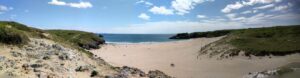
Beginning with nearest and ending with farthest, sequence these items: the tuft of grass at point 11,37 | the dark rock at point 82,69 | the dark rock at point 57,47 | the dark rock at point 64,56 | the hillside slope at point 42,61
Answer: the hillside slope at point 42,61 → the dark rock at point 82,69 → the tuft of grass at point 11,37 → the dark rock at point 64,56 → the dark rock at point 57,47

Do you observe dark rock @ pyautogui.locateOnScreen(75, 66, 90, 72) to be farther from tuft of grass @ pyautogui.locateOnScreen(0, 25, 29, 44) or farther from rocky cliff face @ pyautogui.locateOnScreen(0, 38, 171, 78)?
tuft of grass @ pyautogui.locateOnScreen(0, 25, 29, 44)

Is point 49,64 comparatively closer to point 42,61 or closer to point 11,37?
point 42,61

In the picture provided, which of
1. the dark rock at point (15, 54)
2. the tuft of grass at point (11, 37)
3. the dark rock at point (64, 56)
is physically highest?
the tuft of grass at point (11, 37)

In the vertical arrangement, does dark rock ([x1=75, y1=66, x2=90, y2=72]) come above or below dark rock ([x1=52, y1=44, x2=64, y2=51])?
below

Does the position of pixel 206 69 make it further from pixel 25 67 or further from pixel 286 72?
pixel 25 67

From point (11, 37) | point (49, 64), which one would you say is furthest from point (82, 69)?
point (11, 37)

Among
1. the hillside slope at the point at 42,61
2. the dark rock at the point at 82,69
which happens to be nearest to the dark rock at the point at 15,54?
the hillside slope at the point at 42,61

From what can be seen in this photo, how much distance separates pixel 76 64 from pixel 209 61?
17.4 meters

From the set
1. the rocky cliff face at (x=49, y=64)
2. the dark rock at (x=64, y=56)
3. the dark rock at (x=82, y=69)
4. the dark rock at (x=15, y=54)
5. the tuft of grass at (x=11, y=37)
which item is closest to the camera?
the rocky cliff face at (x=49, y=64)

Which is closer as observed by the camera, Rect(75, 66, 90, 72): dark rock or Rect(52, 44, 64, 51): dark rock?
Rect(75, 66, 90, 72): dark rock

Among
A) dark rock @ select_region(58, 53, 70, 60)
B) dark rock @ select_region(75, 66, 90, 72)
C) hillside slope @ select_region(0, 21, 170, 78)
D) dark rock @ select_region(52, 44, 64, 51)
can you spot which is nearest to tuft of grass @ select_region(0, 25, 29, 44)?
hillside slope @ select_region(0, 21, 170, 78)

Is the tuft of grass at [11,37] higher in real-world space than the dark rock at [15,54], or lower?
higher

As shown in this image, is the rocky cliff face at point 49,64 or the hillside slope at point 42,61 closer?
the rocky cliff face at point 49,64

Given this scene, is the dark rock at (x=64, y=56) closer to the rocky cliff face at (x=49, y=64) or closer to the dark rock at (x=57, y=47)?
the rocky cliff face at (x=49, y=64)
